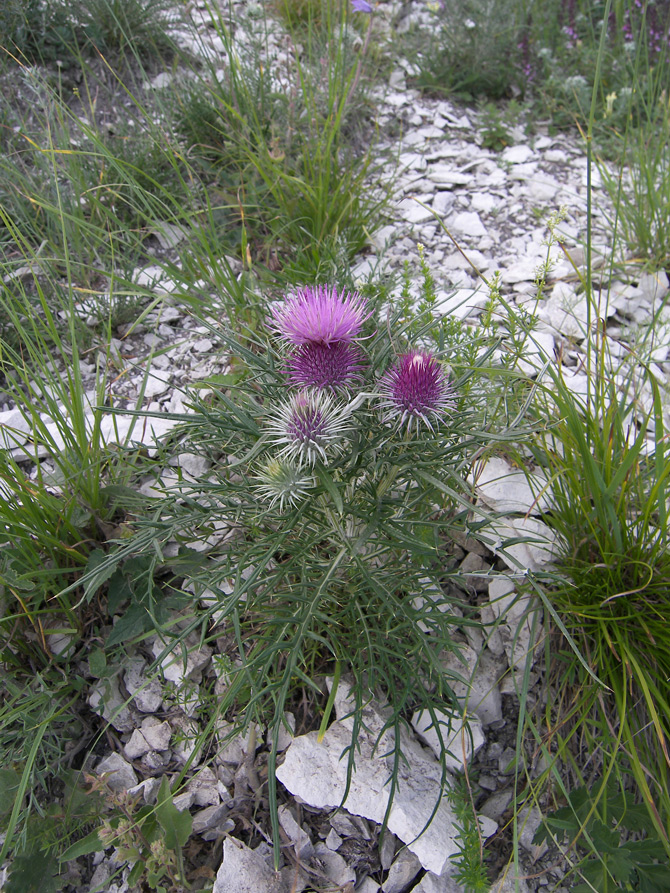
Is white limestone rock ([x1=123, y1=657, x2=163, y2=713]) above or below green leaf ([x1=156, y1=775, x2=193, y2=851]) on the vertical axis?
above

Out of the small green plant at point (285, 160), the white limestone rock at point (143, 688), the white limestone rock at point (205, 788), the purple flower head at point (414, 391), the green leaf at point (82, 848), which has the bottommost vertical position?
the green leaf at point (82, 848)

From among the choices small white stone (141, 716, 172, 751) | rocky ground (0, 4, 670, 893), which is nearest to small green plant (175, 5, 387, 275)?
rocky ground (0, 4, 670, 893)

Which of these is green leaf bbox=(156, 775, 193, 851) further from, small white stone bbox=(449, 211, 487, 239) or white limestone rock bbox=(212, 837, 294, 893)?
small white stone bbox=(449, 211, 487, 239)

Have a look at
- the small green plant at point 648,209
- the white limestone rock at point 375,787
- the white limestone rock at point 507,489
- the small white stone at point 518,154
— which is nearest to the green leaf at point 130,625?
the white limestone rock at point 375,787

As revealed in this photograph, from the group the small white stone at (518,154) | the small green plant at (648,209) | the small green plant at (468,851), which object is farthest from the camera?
the small white stone at (518,154)

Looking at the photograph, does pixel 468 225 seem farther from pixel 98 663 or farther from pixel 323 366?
pixel 98 663

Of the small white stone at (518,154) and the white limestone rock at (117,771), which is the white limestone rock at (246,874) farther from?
the small white stone at (518,154)

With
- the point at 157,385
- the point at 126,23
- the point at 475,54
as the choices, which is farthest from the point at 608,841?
the point at 475,54
